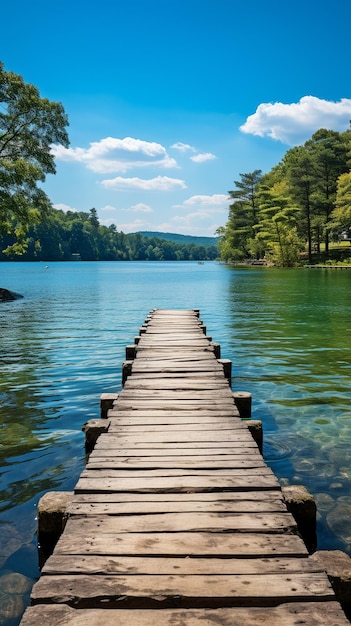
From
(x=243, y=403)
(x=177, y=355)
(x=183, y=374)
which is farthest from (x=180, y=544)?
(x=177, y=355)

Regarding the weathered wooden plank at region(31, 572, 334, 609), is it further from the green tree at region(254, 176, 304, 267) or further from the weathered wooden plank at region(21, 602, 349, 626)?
the green tree at region(254, 176, 304, 267)

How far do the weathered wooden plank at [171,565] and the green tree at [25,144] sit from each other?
34758mm

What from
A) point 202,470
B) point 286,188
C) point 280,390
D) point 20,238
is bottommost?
point 280,390

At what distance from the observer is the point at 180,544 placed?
10.6ft

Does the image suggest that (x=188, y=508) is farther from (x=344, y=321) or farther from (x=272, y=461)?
(x=344, y=321)

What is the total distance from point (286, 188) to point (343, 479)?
88.0 m

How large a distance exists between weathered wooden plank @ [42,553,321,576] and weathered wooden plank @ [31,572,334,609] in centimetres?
4

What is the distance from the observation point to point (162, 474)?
4.39m

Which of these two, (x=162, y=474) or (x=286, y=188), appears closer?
(x=162, y=474)

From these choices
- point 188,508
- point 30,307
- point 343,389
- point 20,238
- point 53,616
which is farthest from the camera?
point 20,238

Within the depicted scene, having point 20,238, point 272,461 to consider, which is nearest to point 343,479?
point 272,461

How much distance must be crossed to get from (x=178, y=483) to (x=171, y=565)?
1.19 metres

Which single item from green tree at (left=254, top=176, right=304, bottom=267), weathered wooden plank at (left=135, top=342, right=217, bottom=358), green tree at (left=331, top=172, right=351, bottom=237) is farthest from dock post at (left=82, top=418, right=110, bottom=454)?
green tree at (left=254, top=176, right=304, bottom=267)

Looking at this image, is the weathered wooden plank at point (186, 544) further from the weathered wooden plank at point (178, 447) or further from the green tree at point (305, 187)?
the green tree at point (305, 187)
